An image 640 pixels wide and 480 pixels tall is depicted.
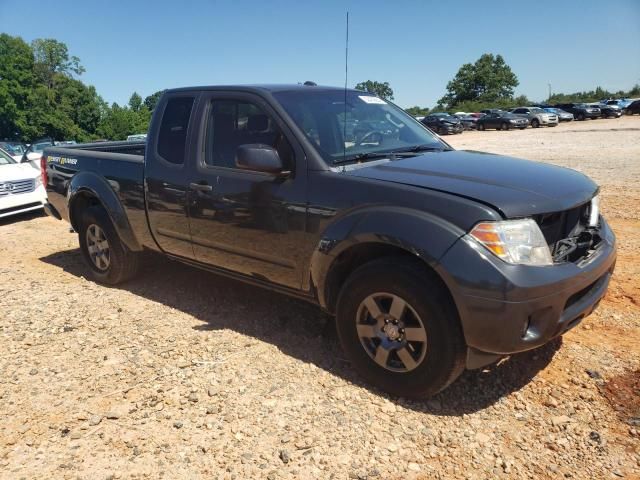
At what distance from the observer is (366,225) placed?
300cm

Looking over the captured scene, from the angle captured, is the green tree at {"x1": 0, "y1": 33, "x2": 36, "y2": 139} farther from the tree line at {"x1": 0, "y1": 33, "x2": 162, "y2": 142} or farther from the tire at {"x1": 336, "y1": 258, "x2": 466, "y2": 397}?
the tire at {"x1": 336, "y1": 258, "x2": 466, "y2": 397}

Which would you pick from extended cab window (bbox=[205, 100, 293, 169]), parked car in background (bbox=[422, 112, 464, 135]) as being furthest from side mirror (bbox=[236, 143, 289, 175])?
parked car in background (bbox=[422, 112, 464, 135])

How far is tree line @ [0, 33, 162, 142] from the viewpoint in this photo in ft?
196

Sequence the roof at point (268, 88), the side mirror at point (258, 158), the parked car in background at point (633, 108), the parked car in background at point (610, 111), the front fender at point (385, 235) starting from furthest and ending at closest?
the parked car in background at point (633, 108) < the parked car in background at point (610, 111) < the roof at point (268, 88) < the side mirror at point (258, 158) < the front fender at point (385, 235)

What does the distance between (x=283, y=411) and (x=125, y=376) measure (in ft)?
3.87

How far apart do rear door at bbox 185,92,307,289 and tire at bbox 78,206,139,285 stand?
1.23 meters

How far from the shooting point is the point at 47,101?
60.5 metres

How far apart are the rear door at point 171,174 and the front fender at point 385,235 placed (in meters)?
1.39

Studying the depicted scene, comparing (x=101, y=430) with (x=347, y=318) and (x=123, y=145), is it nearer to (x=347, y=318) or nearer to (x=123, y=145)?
(x=347, y=318)

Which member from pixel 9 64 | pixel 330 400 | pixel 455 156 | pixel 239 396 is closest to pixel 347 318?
pixel 330 400

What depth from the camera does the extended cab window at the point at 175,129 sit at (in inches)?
165

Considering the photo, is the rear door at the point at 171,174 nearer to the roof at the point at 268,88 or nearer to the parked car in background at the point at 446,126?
the roof at the point at 268,88

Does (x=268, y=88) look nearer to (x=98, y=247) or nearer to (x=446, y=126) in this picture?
(x=98, y=247)

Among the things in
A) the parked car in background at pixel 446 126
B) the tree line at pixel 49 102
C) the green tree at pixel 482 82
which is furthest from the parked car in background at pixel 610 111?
the green tree at pixel 482 82
